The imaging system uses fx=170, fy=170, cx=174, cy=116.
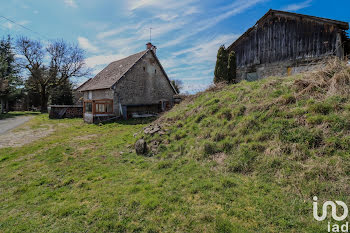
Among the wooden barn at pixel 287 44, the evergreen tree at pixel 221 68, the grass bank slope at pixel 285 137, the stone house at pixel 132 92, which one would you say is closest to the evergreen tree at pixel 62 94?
the stone house at pixel 132 92

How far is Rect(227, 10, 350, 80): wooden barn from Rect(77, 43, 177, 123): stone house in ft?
29.6

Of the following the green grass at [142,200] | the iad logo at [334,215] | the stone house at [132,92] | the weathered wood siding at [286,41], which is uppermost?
the weathered wood siding at [286,41]

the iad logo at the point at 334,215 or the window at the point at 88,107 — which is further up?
the window at the point at 88,107

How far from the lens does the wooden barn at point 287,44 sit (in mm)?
9945

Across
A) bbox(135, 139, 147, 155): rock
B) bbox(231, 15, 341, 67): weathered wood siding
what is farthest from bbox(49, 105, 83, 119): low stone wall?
bbox(231, 15, 341, 67): weathered wood siding

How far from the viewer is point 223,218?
2.96m

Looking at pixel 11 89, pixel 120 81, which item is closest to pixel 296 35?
pixel 120 81

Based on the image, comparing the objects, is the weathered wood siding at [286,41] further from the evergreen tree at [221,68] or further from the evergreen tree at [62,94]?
the evergreen tree at [62,94]

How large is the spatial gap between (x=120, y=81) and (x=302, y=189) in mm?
16229

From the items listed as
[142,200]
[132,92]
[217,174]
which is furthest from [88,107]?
[217,174]

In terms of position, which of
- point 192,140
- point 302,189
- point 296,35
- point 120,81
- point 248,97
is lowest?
point 302,189

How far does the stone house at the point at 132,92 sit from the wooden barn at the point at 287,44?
901 centimetres

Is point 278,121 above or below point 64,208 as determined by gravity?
above

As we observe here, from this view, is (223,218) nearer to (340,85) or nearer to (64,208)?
(64,208)
